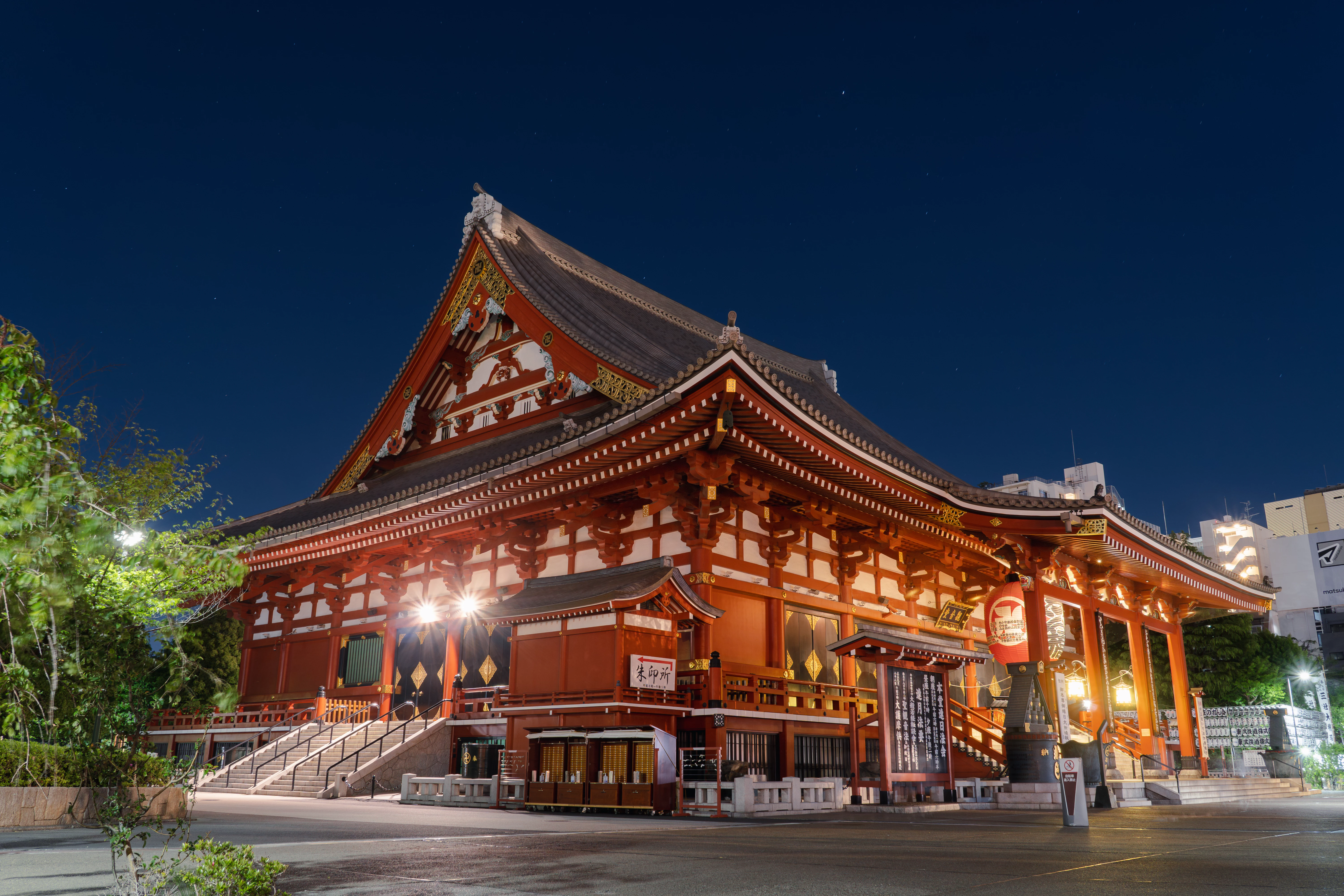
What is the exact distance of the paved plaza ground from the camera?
6.19 m

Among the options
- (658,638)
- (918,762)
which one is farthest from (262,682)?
(918,762)

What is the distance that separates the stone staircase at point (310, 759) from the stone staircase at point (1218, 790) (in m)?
15.7

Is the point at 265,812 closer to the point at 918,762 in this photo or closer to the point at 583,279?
the point at 918,762

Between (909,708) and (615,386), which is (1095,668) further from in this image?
(615,386)

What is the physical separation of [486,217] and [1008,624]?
16.8 meters

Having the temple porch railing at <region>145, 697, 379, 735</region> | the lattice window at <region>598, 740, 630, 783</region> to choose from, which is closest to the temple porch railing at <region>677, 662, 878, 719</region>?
the lattice window at <region>598, 740, 630, 783</region>

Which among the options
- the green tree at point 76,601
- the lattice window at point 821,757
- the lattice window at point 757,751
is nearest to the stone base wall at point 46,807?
the green tree at point 76,601

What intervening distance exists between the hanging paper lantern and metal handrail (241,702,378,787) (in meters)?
14.4

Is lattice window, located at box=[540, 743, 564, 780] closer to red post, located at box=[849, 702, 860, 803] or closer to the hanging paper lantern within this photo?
red post, located at box=[849, 702, 860, 803]

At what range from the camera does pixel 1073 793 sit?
12492 millimetres

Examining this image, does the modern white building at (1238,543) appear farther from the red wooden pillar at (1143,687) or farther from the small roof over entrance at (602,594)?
the small roof over entrance at (602,594)

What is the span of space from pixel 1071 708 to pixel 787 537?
8.95 metres

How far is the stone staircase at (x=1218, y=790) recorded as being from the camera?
19203mm

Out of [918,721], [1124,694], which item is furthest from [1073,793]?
[1124,694]
